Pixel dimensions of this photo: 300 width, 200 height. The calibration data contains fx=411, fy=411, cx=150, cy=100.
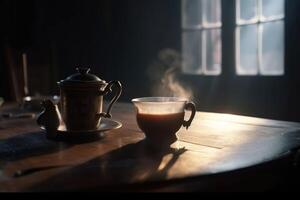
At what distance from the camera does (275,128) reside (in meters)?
1.32

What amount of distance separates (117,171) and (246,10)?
2.45 meters

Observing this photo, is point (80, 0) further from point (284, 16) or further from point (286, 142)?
point (286, 142)

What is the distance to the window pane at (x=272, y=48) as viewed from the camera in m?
2.83

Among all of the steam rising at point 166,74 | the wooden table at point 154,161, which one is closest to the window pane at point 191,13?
the steam rising at point 166,74

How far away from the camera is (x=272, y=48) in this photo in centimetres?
288

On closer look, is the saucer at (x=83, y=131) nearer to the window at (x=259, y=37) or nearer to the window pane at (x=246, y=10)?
the window at (x=259, y=37)

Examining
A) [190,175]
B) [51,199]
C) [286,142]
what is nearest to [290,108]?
[286,142]

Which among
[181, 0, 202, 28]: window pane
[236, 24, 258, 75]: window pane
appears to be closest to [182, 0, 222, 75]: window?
[181, 0, 202, 28]: window pane

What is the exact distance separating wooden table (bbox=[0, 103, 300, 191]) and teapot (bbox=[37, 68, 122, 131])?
0.21 feet

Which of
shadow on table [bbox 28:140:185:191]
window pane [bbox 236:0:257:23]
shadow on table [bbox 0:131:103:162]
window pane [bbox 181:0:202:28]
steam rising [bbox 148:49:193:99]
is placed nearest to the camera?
shadow on table [bbox 28:140:185:191]

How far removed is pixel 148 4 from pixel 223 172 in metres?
3.08

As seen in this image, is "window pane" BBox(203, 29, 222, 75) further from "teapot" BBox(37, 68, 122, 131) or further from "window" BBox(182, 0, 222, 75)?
"teapot" BBox(37, 68, 122, 131)

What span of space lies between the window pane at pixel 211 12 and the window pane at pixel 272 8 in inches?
15.3

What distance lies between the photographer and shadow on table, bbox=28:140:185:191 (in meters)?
0.76
